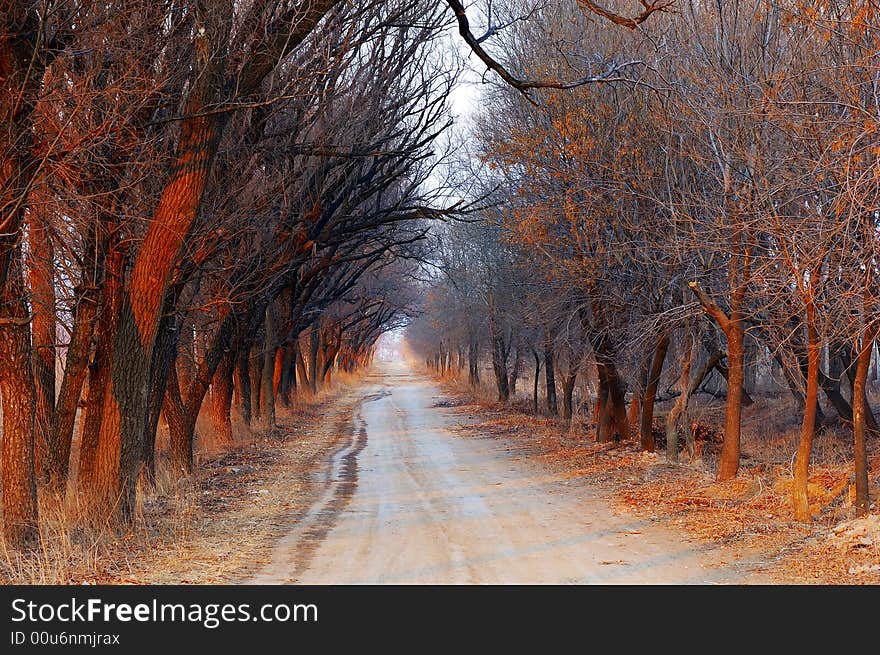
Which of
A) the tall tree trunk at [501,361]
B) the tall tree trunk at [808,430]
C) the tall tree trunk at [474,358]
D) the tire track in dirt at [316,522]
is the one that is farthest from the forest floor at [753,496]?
the tall tree trunk at [474,358]

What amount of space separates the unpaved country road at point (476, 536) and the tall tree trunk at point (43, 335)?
12.9 ft

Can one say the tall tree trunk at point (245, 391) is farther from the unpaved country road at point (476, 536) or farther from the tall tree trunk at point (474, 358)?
the tall tree trunk at point (474, 358)

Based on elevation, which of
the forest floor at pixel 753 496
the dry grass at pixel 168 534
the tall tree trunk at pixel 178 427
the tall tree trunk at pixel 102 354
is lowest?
the forest floor at pixel 753 496

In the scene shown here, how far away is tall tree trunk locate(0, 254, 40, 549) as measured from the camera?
9039 mm

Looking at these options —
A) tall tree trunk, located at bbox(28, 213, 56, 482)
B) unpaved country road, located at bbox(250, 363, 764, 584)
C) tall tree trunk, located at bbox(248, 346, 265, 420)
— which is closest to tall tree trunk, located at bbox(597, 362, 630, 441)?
unpaved country road, located at bbox(250, 363, 764, 584)

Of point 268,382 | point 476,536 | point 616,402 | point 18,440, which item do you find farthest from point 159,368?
point 268,382

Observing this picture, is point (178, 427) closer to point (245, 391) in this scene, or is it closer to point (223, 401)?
point (223, 401)

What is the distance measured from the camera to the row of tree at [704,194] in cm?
900

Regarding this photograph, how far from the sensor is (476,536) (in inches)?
388

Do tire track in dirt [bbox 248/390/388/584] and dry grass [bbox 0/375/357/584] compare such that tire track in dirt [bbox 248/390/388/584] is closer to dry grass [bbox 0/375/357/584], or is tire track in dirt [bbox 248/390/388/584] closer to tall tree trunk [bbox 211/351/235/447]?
dry grass [bbox 0/375/357/584]

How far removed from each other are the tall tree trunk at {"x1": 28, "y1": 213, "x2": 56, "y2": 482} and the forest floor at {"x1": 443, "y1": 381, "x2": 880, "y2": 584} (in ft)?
26.1

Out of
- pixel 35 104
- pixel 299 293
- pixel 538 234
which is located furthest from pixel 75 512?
pixel 299 293

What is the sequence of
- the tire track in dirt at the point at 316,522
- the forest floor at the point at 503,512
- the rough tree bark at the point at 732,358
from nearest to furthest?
the forest floor at the point at 503,512 → the tire track in dirt at the point at 316,522 → the rough tree bark at the point at 732,358

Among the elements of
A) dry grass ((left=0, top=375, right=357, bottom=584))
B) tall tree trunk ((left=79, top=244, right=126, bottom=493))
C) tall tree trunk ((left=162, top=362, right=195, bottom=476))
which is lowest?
dry grass ((left=0, top=375, right=357, bottom=584))
